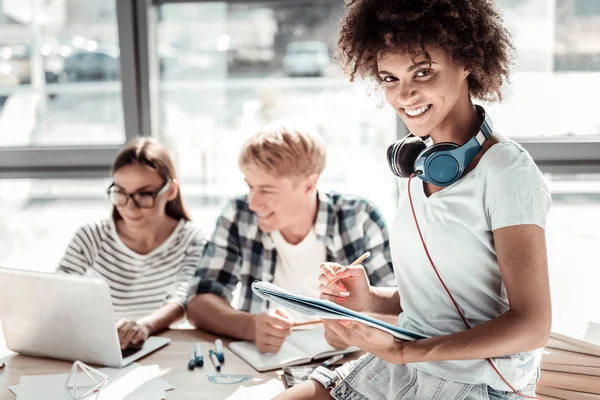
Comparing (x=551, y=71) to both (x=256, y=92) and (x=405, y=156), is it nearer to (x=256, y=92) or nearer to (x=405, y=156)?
(x=256, y=92)

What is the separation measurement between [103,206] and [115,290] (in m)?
0.95

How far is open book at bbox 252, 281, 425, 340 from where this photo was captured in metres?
1.14

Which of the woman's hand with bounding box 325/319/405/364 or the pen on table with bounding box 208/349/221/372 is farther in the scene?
the pen on table with bounding box 208/349/221/372

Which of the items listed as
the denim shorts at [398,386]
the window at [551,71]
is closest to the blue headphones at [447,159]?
the denim shorts at [398,386]

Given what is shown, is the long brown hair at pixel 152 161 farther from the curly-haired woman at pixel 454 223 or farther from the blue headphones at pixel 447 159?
the blue headphones at pixel 447 159

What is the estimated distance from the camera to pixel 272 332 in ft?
5.35

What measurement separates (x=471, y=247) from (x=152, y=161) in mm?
1328

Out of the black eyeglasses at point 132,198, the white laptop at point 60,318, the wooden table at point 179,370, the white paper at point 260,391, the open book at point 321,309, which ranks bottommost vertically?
the white paper at point 260,391

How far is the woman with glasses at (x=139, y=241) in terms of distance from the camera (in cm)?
221

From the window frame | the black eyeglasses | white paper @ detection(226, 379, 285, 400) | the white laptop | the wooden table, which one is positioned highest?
the window frame

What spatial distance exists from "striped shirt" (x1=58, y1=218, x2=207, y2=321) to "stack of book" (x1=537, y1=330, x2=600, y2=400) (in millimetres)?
1162

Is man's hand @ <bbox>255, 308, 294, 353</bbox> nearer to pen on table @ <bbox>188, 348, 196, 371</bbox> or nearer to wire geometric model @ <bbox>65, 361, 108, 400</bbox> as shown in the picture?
pen on table @ <bbox>188, 348, 196, 371</bbox>

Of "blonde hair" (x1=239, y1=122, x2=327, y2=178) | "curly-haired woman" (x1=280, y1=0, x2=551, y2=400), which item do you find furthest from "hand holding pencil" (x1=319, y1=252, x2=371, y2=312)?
"blonde hair" (x1=239, y1=122, x2=327, y2=178)

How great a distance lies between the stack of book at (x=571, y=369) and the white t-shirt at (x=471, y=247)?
0.80 ft
